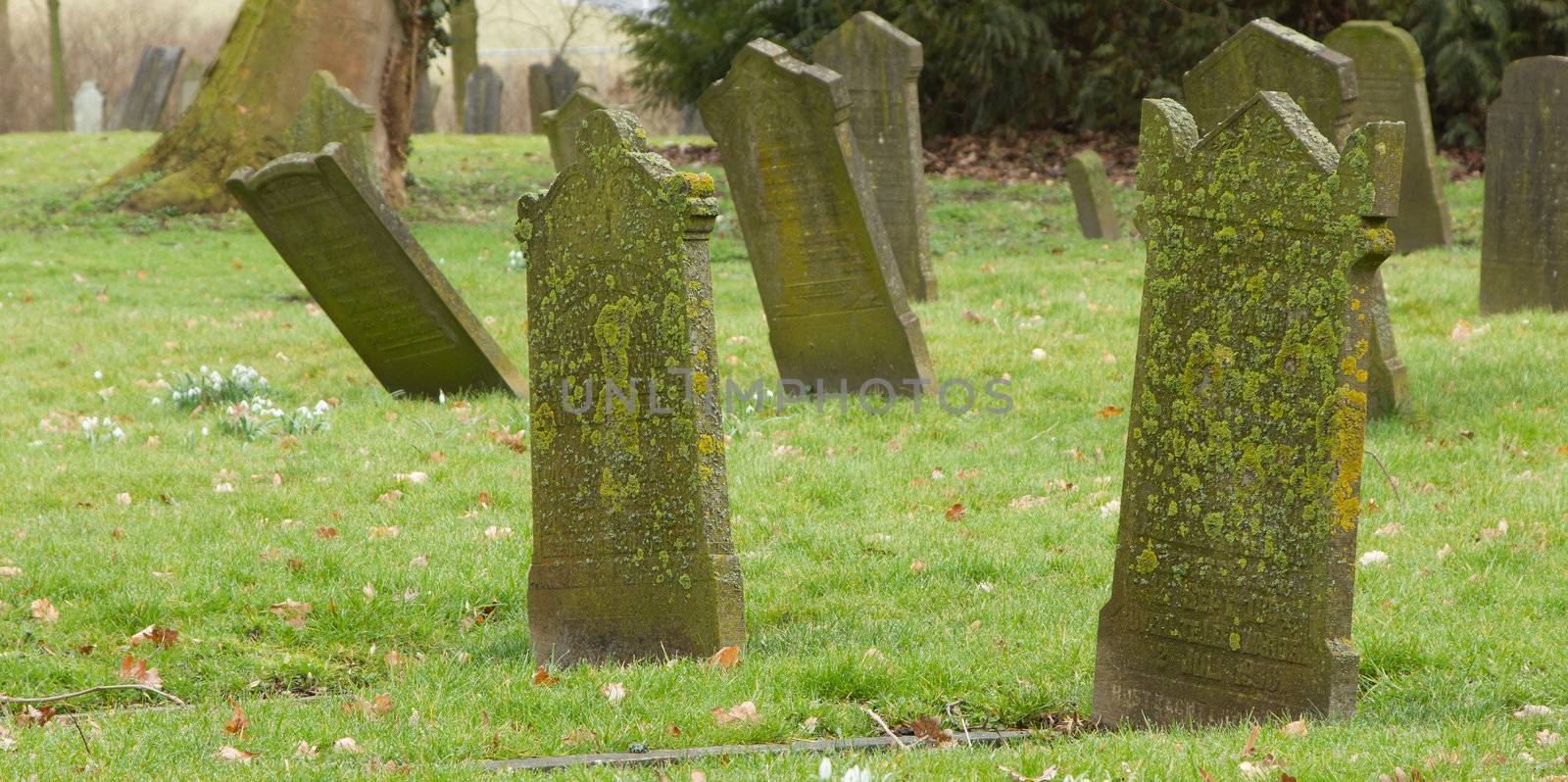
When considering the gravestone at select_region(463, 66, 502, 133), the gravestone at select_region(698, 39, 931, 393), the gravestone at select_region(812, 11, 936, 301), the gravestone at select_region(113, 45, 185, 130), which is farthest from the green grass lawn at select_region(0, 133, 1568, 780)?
the gravestone at select_region(463, 66, 502, 133)

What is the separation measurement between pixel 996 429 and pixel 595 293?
3535 millimetres

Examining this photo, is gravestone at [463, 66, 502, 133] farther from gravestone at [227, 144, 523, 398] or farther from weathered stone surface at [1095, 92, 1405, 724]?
weathered stone surface at [1095, 92, 1405, 724]

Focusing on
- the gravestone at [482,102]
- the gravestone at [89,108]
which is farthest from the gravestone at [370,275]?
the gravestone at [89,108]

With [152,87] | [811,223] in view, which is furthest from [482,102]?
[811,223]

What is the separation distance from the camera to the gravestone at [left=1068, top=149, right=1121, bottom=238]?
607 inches

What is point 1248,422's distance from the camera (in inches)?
168

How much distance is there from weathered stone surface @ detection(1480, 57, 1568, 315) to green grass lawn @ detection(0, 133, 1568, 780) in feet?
1.26

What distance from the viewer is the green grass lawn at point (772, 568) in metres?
4.09

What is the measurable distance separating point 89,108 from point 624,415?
34.4 meters

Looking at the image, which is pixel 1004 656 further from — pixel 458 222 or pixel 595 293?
pixel 458 222

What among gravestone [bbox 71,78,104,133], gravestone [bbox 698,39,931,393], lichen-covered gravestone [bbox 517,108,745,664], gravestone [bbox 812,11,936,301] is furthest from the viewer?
gravestone [bbox 71,78,104,133]

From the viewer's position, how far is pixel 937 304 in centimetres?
1156

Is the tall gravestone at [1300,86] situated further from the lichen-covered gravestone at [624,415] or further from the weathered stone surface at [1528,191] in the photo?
the lichen-covered gravestone at [624,415]

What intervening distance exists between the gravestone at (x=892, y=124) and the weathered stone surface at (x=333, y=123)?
4099 millimetres
